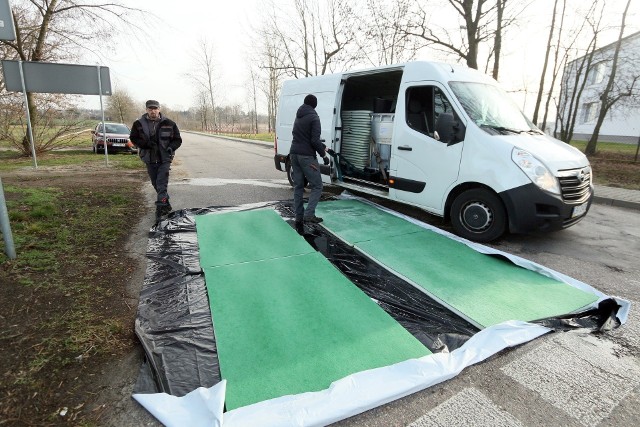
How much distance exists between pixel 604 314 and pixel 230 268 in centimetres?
361

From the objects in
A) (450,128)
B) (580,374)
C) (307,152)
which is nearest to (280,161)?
(307,152)

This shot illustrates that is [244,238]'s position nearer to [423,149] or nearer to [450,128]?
[423,149]

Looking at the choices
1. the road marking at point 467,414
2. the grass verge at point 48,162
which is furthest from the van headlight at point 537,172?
the grass verge at point 48,162

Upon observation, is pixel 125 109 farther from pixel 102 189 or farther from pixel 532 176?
pixel 532 176

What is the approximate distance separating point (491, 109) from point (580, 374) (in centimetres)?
386

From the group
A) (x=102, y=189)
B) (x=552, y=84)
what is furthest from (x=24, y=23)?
(x=552, y=84)

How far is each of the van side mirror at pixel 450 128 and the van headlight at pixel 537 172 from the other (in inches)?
32.0

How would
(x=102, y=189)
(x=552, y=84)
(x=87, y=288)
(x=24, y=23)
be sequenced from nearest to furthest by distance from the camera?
(x=87, y=288), (x=102, y=189), (x=24, y=23), (x=552, y=84)

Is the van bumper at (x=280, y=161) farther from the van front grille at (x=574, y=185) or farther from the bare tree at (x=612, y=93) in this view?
the bare tree at (x=612, y=93)

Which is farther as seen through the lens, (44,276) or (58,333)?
(44,276)

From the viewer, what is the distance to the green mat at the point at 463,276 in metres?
Answer: 3.14

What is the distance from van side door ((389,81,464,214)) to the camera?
16.5 feet

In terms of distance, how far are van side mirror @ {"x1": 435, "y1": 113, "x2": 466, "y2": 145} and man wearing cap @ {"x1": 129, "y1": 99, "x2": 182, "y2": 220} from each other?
4190mm

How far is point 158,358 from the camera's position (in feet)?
7.86
